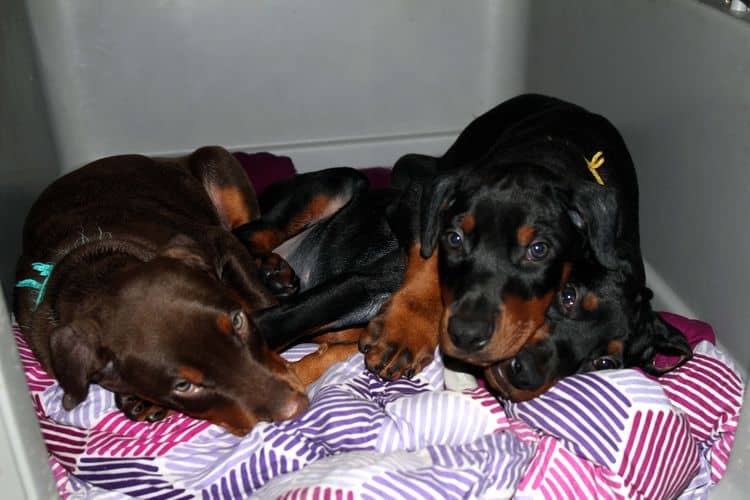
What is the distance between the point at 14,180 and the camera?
12.6 feet

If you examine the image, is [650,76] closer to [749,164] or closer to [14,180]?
[749,164]

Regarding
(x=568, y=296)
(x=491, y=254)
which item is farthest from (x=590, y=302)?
(x=491, y=254)

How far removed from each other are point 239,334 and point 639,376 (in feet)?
4.36

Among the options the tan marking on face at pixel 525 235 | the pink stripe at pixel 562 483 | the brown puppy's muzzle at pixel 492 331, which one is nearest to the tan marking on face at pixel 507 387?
the brown puppy's muzzle at pixel 492 331

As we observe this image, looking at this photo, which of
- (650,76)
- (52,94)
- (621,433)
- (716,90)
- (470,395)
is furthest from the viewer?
(52,94)

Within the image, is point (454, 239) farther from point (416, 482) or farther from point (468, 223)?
point (416, 482)

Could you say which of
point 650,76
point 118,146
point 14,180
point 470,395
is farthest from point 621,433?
point 118,146

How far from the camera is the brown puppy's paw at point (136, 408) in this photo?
2979 millimetres

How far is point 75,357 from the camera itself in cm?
260

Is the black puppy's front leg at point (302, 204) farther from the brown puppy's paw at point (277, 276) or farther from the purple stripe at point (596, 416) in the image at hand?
the purple stripe at point (596, 416)

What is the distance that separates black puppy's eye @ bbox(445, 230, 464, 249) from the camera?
2.92 metres

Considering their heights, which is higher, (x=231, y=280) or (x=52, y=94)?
(x=52, y=94)

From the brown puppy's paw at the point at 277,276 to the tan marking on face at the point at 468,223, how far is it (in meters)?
1.02

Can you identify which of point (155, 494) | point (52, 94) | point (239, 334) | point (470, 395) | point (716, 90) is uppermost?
point (716, 90)
